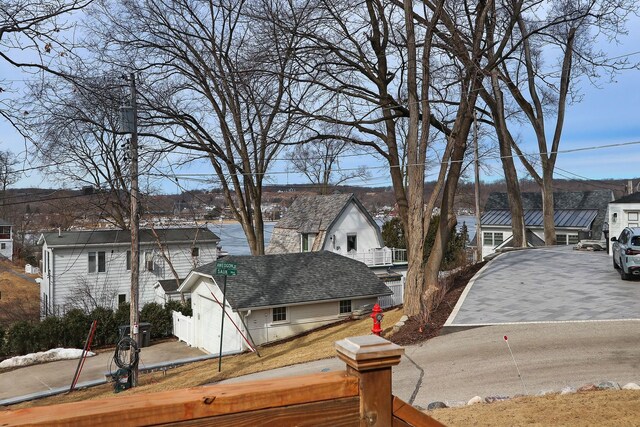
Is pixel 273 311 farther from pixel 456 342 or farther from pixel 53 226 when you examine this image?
pixel 53 226

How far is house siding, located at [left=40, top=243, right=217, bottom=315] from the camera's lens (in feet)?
106

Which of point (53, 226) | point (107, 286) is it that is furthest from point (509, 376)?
point (53, 226)

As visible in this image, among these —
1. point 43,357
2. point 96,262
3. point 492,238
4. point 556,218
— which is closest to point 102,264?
point 96,262

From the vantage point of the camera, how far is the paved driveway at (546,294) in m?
14.1

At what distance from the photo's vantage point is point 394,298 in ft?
84.8

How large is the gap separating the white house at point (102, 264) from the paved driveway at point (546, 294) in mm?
19700

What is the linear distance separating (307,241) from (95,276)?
13.6 m

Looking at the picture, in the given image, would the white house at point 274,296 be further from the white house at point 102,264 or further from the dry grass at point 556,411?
the dry grass at point 556,411

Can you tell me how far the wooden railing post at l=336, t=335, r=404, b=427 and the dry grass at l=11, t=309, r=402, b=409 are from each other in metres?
9.63

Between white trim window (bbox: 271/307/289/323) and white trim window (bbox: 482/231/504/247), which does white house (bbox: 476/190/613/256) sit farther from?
white trim window (bbox: 271/307/289/323)

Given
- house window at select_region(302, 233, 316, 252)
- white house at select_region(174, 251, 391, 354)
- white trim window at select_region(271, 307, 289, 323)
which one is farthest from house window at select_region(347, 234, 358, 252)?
white trim window at select_region(271, 307, 289, 323)

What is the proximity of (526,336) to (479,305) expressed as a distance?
3525 millimetres

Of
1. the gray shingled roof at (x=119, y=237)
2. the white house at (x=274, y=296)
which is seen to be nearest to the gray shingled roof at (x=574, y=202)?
the gray shingled roof at (x=119, y=237)

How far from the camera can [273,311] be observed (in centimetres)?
2108
